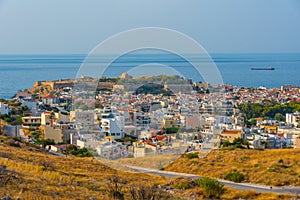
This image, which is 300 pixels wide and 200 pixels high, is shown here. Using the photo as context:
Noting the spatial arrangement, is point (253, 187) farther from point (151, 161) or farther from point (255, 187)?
point (151, 161)

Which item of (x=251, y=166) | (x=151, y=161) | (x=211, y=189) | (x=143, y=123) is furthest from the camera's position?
(x=143, y=123)

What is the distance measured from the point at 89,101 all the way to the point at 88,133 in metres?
4.07

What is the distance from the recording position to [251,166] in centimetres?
1025

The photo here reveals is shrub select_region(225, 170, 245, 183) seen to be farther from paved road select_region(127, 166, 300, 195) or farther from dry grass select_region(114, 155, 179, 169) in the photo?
dry grass select_region(114, 155, 179, 169)

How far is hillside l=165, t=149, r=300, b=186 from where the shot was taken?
8.91m

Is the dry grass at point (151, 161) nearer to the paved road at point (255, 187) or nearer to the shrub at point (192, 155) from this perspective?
the paved road at point (255, 187)

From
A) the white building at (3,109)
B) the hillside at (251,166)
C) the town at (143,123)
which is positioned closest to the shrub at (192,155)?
the hillside at (251,166)

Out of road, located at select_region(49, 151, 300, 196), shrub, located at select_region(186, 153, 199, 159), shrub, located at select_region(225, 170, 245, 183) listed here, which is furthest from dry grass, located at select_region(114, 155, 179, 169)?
shrub, located at select_region(186, 153, 199, 159)

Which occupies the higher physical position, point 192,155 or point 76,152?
point 192,155

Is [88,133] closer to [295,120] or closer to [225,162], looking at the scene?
[225,162]

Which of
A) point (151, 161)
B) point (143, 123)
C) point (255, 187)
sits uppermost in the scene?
point (143, 123)

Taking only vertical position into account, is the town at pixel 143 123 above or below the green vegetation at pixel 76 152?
above

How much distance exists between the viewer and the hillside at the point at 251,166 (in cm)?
891

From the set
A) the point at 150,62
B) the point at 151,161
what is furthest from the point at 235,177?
the point at 150,62
